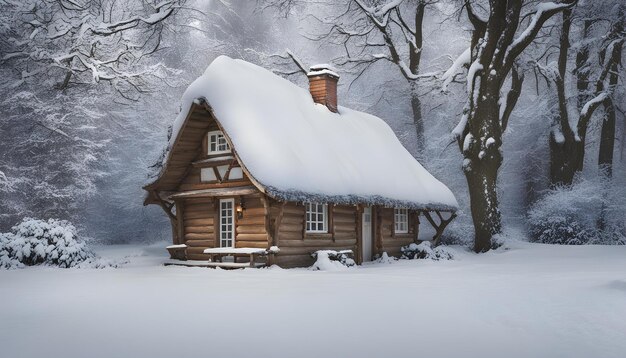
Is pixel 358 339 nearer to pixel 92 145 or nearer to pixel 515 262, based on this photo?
pixel 515 262

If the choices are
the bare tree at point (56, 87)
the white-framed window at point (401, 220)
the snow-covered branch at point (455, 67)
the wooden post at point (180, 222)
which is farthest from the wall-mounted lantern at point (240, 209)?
the snow-covered branch at point (455, 67)

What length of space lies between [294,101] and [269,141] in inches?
159

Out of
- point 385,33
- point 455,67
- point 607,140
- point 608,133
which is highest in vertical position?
point 385,33

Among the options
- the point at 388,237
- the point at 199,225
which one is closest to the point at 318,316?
the point at 199,225

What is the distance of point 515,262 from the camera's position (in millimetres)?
20125

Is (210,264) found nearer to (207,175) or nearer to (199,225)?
(199,225)

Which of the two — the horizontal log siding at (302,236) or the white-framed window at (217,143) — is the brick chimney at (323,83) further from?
the white-framed window at (217,143)

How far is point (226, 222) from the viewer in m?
21.2

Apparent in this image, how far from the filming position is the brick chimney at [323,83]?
25.0 m

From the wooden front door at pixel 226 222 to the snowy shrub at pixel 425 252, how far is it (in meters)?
7.60

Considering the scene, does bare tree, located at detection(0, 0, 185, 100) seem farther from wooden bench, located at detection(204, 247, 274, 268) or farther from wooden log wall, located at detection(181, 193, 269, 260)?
wooden bench, located at detection(204, 247, 274, 268)

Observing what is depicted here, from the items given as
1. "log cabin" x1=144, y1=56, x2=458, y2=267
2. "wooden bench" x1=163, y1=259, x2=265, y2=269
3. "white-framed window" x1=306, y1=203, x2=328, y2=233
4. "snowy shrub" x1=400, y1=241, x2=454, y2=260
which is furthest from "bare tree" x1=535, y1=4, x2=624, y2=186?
"wooden bench" x1=163, y1=259, x2=265, y2=269

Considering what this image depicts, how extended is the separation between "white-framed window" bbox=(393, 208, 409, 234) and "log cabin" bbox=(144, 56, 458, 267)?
724 mm

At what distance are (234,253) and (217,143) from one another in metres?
4.13
